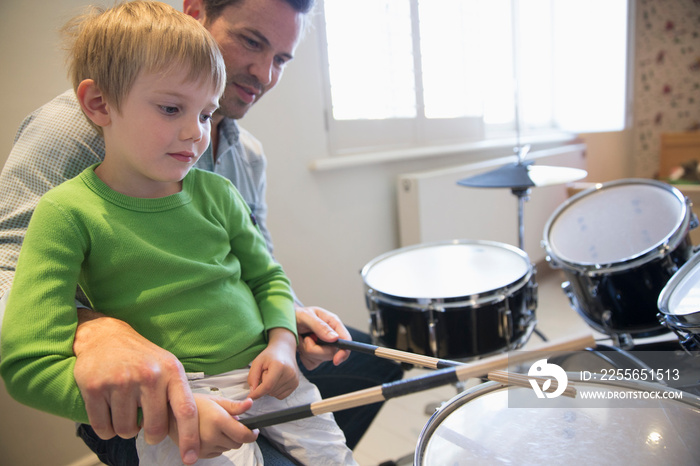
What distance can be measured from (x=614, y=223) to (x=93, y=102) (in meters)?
1.28

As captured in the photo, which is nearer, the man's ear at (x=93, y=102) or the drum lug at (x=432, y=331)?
the man's ear at (x=93, y=102)

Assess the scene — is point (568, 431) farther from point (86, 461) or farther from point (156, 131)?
point (86, 461)

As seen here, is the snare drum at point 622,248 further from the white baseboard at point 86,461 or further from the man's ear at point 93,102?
the white baseboard at point 86,461

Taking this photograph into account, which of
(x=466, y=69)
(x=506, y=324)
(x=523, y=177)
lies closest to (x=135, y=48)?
(x=506, y=324)

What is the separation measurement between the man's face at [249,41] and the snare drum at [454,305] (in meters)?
0.55

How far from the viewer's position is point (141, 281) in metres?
0.64

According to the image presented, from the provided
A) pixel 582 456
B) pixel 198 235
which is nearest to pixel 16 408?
pixel 198 235

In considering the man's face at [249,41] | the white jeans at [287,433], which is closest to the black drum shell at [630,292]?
the white jeans at [287,433]

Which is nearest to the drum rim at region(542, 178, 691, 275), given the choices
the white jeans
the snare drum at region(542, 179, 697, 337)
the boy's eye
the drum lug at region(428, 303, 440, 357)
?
the snare drum at region(542, 179, 697, 337)

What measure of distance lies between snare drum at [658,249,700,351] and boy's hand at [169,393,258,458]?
0.57 meters

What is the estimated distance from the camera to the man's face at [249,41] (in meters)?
0.98

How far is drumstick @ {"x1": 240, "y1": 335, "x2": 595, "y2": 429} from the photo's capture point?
47 cm

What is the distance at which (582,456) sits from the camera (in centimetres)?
52

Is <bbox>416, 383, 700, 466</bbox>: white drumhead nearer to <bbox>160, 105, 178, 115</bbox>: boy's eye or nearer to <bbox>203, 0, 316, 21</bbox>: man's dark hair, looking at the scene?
<bbox>160, 105, 178, 115</bbox>: boy's eye
